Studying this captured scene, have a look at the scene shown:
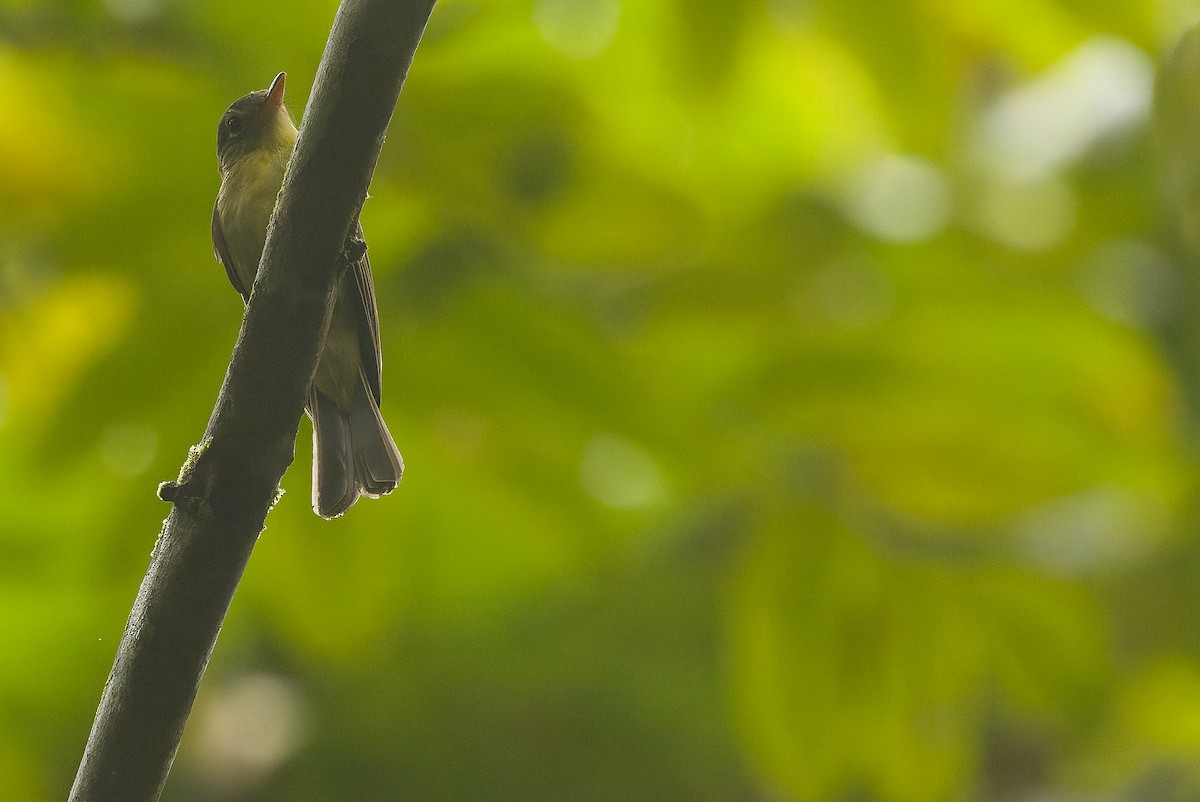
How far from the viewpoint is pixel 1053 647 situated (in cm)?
245

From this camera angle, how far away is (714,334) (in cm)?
234

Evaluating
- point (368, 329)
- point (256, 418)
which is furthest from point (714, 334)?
point (256, 418)

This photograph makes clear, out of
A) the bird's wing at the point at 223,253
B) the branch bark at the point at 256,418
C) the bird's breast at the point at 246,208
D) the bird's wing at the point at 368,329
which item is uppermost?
the bird's breast at the point at 246,208

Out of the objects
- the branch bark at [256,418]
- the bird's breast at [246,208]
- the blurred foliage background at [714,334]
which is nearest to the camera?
the branch bark at [256,418]

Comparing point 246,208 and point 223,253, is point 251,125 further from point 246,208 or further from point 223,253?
point 223,253

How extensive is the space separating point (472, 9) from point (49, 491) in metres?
1.14

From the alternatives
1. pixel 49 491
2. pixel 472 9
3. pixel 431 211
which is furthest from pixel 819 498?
pixel 49 491

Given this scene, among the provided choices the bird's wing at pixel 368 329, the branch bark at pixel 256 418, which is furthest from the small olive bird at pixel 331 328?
the branch bark at pixel 256 418

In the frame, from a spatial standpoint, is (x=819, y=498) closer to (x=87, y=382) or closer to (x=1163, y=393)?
(x=1163, y=393)

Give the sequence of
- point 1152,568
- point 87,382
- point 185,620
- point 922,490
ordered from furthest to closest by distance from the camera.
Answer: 1. point 1152,568
2. point 922,490
3. point 87,382
4. point 185,620

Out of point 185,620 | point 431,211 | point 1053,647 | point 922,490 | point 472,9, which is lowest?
point 185,620

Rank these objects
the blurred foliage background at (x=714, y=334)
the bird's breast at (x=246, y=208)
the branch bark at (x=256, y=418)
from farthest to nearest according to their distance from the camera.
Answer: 1. the bird's breast at (x=246, y=208)
2. the blurred foliage background at (x=714, y=334)
3. the branch bark at (x=256, y=418)

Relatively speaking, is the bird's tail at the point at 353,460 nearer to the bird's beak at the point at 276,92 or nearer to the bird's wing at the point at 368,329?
the bird's wing at the point at 368,329

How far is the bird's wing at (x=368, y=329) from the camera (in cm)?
222
